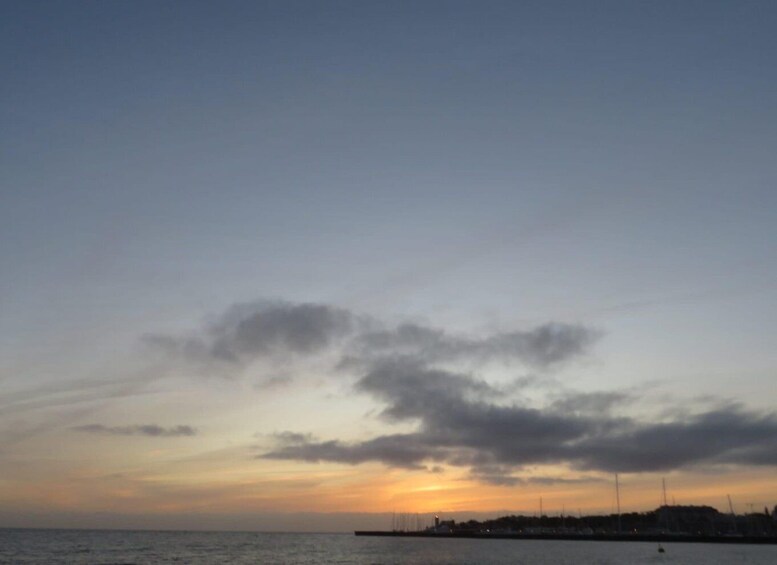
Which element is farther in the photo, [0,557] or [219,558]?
[219,558]

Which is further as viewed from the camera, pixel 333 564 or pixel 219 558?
pixel 219 558

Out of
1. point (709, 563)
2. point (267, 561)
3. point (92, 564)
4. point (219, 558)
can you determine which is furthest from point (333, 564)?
point (709, 563)

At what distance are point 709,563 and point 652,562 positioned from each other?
10.3 m

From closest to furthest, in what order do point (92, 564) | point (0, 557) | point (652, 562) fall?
point (92, 564)
point (0, 557)
point (652, 562)

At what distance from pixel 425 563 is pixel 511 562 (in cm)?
1688

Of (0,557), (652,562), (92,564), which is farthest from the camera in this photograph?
(652,562)

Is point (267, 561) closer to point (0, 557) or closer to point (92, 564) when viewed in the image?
point (92, 564)

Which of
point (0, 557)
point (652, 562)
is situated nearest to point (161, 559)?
point (0, 557)

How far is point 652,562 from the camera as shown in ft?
438

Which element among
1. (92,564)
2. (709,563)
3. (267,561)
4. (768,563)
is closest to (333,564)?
(267,561)

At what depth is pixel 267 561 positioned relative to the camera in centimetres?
13200

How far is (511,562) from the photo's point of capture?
13012cm

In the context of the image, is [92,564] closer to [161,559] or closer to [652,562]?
[161,559]

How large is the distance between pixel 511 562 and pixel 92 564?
7498 centimetres
